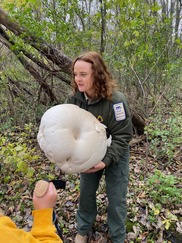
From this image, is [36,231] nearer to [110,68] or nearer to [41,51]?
[41,51]

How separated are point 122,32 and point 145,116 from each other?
1.92m

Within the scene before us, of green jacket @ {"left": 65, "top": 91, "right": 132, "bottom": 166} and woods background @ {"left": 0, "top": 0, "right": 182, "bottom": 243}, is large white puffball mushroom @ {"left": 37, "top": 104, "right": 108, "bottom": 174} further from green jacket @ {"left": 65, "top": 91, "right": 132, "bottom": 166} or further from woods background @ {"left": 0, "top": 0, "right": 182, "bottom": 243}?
woods background @ {"left": 0, "top": 0, "right": 182, "bottom": 243}

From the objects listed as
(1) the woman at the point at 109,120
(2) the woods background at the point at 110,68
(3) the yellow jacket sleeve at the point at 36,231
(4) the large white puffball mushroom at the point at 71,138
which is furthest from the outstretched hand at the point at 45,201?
(2) the woods background at the point at 110,68

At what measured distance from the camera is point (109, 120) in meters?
1.97

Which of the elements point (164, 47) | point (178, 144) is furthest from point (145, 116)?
point (164, 47)

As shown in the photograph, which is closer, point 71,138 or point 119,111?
point 71,138

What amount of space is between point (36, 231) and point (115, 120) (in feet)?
3.70

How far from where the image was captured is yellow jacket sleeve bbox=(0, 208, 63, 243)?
84 cm

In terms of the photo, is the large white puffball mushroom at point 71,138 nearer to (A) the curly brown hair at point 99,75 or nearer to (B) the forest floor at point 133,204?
(A) the curly brown hair at point 99,75

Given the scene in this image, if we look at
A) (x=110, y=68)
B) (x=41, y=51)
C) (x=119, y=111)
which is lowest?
(x=119, y=111)

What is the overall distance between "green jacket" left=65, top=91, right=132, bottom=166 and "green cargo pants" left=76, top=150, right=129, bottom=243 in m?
0.24

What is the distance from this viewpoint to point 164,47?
5273 mm

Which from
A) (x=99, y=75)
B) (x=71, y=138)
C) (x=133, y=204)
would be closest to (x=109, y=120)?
(x=99, y=75)

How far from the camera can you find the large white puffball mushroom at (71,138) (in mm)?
1559
